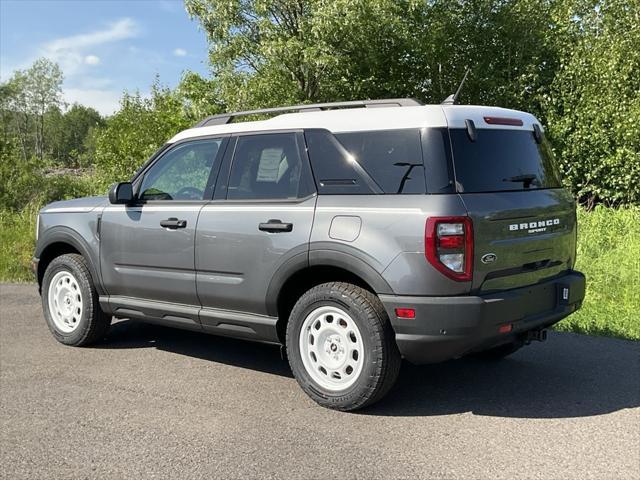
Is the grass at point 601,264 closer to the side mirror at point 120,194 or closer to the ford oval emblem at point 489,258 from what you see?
the ford oval emblem at point 489,258

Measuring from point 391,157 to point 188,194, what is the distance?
1.87 m

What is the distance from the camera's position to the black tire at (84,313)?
5855 millimetres

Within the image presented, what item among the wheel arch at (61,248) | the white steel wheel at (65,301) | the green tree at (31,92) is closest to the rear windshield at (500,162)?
the wheel arch at (61,248)

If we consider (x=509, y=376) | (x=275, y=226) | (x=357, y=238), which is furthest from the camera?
(x=509, y=376)

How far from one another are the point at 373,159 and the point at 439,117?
49 cm

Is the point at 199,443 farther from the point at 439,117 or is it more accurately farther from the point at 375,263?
the point at 439,117

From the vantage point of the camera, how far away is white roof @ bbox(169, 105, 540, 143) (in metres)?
4.06

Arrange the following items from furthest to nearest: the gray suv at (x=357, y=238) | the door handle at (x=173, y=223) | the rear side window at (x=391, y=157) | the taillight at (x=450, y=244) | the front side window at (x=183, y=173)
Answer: the front side window at (x=183, y=173) → the door handle at (x=173, y=223) → the rear side window at (x=391, y=157) → the gray suv at (x=357, y=238) → the taillight at (x=450, y=244)

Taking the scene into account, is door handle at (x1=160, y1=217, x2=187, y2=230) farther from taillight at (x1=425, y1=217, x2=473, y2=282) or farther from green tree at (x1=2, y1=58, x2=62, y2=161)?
green tree at (x1=2, y1=58, x2=62, y2=161)

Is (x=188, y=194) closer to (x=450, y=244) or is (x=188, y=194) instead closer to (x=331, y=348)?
(x=331, y=348)

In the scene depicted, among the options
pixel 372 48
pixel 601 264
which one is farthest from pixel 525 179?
pixel 372 48

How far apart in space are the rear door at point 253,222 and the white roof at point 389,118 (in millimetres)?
115

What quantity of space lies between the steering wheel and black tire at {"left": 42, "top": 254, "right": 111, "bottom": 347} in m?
1.27

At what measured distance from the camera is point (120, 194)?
543cm
